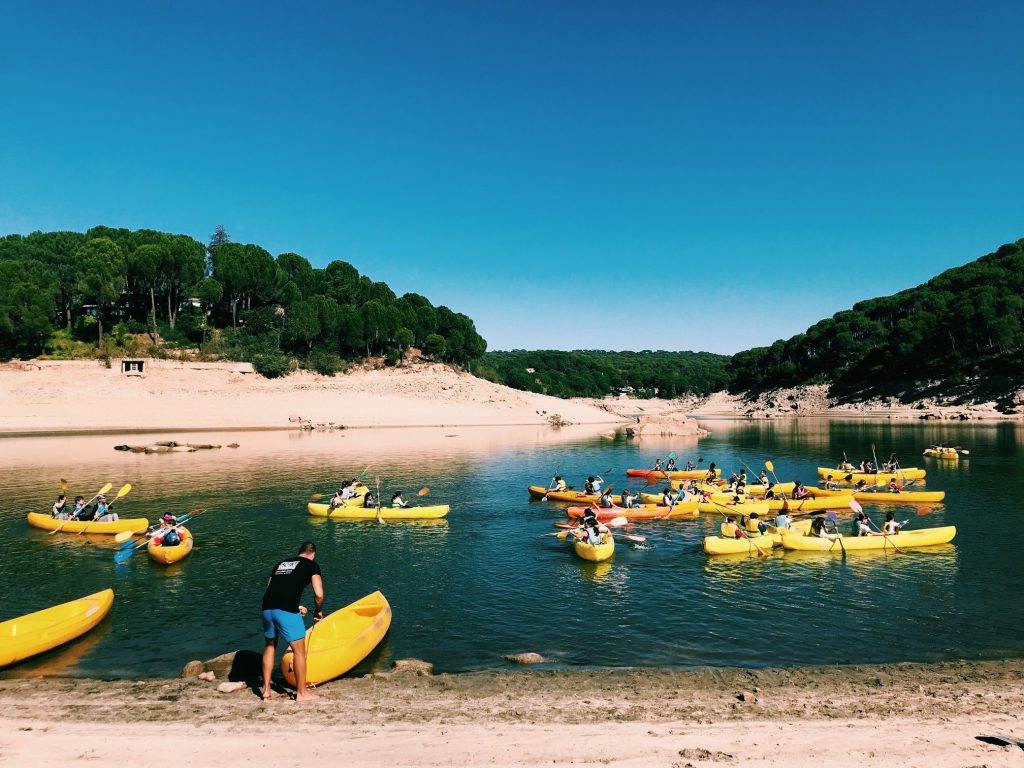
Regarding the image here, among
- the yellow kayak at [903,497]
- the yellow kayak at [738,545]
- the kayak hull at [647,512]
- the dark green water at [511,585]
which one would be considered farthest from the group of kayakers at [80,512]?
the yellow kayak at [903,497]

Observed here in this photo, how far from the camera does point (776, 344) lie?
15950cm

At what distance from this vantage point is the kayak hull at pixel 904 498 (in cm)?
3170

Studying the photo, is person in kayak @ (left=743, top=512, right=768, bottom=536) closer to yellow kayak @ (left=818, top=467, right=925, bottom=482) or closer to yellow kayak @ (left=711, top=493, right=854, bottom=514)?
yellow kayak @ (left=711, top=493, right=854, bottom=514)

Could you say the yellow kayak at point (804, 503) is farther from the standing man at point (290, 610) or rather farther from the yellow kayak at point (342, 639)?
the standing man at point (290, 610)

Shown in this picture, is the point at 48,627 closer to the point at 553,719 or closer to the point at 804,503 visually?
the point at 553,719

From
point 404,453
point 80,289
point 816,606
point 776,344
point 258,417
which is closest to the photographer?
point 816,606

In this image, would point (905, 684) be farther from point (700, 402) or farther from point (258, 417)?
point (700, 402)

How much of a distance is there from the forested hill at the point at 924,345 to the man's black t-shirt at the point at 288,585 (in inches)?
4321

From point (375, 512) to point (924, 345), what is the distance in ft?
392

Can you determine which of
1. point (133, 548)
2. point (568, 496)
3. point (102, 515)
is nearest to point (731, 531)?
point (568, 496)

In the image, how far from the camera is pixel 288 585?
10469 millimetres

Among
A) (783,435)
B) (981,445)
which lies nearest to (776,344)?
(783,435)

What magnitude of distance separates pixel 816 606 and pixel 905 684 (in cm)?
Answer: 521

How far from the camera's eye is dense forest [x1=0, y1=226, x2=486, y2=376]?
74.9 metres
